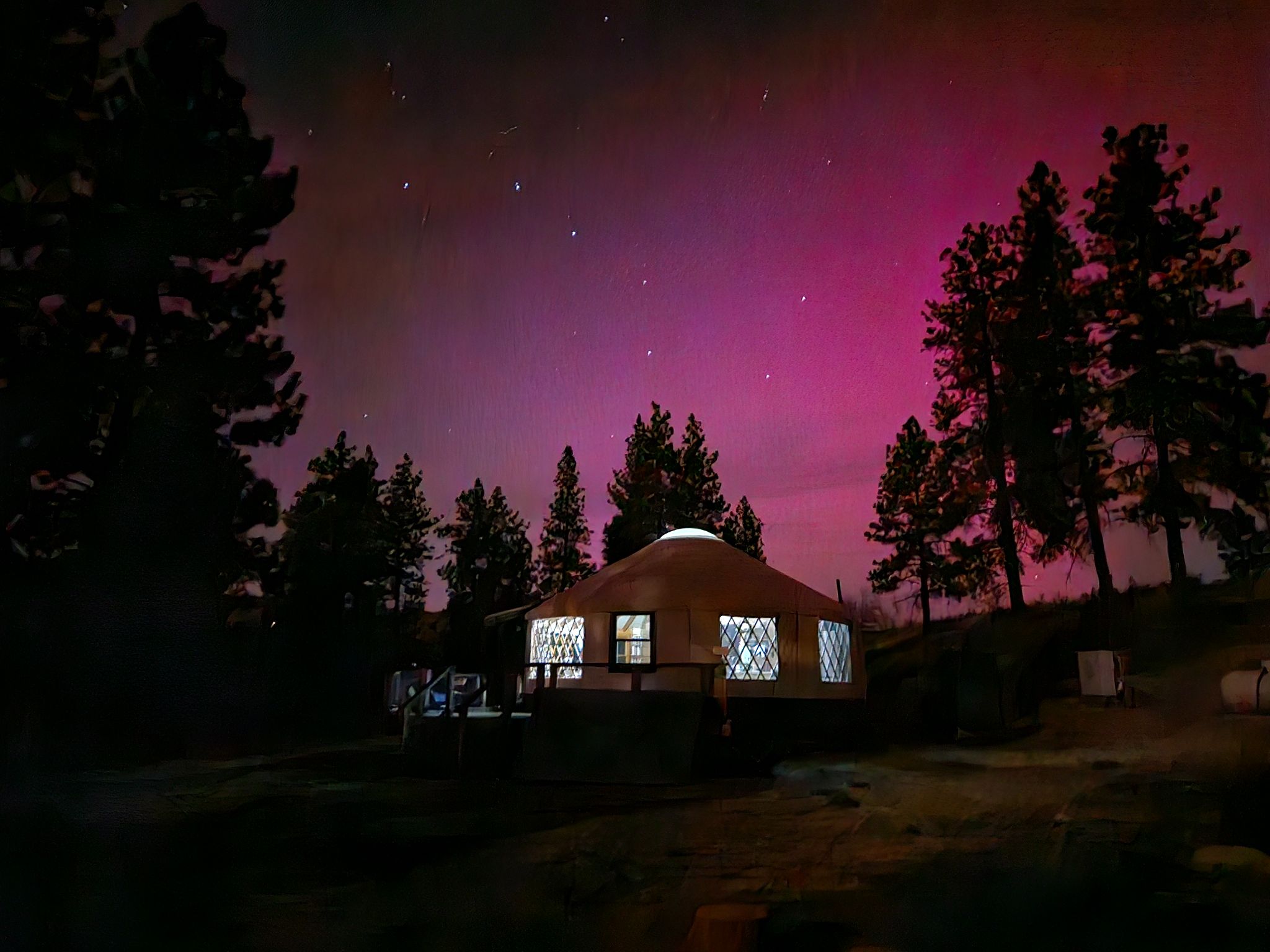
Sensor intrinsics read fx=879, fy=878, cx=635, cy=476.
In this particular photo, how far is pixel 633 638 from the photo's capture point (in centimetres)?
1485

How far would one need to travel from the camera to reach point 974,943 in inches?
125

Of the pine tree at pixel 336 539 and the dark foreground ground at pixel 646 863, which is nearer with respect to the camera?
the dark foreground ground at pixel 646 863

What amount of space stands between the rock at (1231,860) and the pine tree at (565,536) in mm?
38374

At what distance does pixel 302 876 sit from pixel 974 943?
9.90 feet

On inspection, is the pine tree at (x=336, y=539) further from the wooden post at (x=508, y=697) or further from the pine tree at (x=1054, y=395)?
the pine tree at (x=1054, y=395)

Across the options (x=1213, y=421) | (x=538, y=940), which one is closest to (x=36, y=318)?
(x=538, y=940)

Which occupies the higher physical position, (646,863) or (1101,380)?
(1101,380)

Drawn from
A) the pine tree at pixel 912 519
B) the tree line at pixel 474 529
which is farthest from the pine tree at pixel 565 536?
the pine tree at pixel 912 519

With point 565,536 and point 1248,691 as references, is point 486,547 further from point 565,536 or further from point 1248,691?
point 1248,691

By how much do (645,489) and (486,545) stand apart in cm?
1145

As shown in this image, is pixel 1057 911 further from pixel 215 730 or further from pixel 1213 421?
pixel 1213 421

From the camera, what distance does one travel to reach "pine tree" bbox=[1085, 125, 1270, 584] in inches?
669

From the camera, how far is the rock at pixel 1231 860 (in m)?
4.10

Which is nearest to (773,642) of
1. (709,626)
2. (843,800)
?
(709,626)
